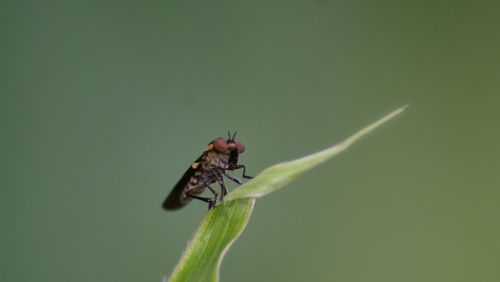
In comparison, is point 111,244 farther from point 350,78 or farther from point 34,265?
point 350,78

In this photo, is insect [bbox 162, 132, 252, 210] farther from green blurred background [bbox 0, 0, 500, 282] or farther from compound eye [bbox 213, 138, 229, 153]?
green blurred background [bbox 0, 0, 500, 282]

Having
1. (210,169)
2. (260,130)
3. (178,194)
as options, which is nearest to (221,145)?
(210,169)

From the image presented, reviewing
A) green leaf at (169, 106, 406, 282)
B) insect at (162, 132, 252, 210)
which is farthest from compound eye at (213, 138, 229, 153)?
green leaf at (169, 106, 406, 282)

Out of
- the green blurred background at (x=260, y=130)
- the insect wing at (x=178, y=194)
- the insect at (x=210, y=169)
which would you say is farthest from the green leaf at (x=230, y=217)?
the green blurred background at (x=260, y=130)

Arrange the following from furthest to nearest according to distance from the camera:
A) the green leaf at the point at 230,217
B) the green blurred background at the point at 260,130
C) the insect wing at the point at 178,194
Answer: the green blurred background at the point at 260,130
the insect wing at the point at 178,194
the green leaf at the point at 230,217

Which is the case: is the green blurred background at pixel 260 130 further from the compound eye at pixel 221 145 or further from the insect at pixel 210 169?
the compound eye at pixel 221 145

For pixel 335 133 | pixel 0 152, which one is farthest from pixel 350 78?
pixel 0 152
